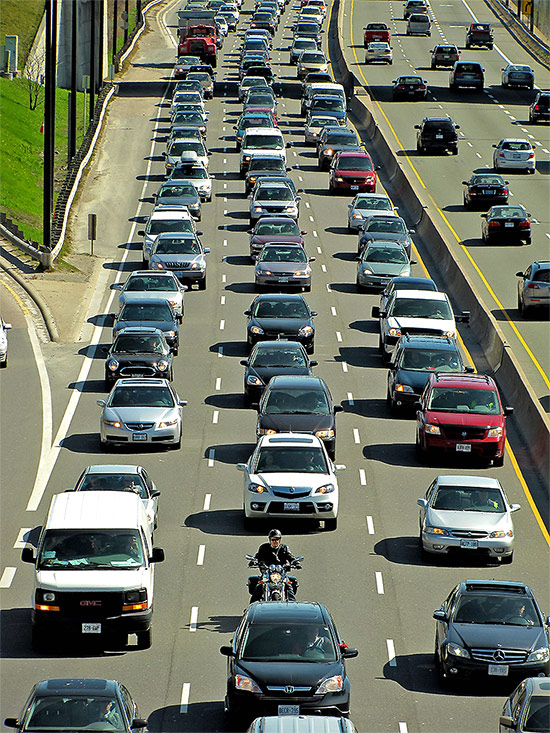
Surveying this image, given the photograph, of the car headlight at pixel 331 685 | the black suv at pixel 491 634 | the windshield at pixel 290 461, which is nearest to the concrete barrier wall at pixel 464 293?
→ the windshield at pixel 290 461

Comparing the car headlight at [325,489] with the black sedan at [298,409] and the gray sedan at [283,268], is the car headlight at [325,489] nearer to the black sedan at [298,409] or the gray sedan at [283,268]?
the black sedan at [298,409]

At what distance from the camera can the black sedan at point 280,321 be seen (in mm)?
39844

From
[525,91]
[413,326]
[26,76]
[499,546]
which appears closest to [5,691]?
[499,546]

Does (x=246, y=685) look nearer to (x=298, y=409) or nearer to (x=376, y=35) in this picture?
(x=298, y=409)

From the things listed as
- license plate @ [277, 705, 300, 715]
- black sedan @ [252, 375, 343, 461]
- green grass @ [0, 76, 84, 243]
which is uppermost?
license plate @ [277, 705, 300, 715]

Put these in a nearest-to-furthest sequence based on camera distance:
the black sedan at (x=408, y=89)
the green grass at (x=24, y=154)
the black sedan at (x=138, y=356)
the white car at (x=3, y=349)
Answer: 1. the black sedan at (x=138, y=356)
2. the white car at (x=3, y=349)
3. the green grass at (x=24, y=154)
4. the black sedan at (x=408, y=89)

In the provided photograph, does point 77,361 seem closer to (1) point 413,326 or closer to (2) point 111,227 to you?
(1) point 413,326

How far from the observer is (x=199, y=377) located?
38469 mm

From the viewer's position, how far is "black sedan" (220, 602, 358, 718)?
1714 cm

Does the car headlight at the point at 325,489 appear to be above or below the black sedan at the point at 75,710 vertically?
below

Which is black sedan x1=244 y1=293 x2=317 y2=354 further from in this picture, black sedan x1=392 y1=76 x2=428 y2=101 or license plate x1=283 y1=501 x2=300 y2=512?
black sedan x1=392 y1=76 x2=428 y2=101

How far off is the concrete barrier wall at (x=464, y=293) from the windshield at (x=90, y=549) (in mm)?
12116

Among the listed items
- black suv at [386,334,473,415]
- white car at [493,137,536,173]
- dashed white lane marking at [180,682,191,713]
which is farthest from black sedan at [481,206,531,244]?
dashed white lane marking at [180,682,191,713]

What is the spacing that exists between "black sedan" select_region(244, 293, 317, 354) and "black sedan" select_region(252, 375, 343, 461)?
693cm
